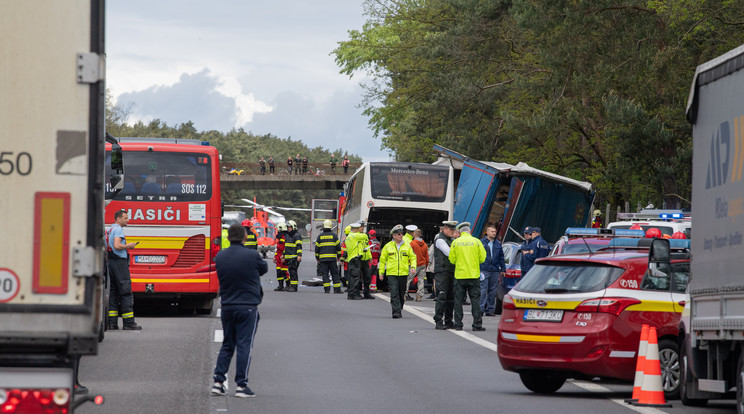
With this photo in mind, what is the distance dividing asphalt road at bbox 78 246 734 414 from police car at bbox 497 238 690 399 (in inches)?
14.7

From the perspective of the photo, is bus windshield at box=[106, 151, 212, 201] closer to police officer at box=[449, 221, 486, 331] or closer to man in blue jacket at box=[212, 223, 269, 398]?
police officer at box=[449, 221, 486, 331]

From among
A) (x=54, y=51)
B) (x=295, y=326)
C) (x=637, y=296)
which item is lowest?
(x=295, y=326)

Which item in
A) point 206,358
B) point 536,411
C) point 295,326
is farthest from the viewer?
point 295,326

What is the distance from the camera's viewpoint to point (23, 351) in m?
6.78

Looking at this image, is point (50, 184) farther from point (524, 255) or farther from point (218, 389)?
point (524, 255)

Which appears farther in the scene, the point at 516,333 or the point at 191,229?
the point at 191,229

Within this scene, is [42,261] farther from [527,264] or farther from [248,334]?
[527,264]

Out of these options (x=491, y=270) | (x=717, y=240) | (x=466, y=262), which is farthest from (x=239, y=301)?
(x=491, y=270)

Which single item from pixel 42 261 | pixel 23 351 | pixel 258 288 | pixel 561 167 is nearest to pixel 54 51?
pixel 42 261

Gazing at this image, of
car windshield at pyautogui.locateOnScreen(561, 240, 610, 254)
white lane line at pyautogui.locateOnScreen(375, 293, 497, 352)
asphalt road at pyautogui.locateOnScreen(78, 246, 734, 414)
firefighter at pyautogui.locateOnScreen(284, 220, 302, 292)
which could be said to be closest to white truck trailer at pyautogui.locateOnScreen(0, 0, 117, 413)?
asphalt road at pyautogui.locateOnScreen(78, 246, 734, 414)

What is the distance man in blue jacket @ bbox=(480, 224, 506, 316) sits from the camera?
2319cm

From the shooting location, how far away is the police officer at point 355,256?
93.1 feet

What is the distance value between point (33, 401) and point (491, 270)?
56.8ft

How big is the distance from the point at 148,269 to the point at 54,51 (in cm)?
1470
